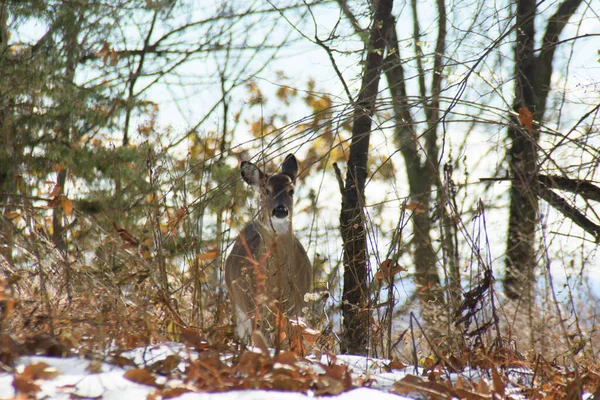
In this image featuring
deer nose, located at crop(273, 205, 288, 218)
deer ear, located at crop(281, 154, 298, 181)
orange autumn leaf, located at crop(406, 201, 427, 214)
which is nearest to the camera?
orange autumn leaf, located at crop(406, 201, 427, 214)

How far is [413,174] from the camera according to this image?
12.7 m

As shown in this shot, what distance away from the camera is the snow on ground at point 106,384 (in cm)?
224

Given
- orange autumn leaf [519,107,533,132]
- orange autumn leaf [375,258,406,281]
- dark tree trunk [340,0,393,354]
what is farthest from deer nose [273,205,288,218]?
orange autumn leaf [519,107,533,132]

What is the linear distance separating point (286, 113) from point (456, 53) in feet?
24.5

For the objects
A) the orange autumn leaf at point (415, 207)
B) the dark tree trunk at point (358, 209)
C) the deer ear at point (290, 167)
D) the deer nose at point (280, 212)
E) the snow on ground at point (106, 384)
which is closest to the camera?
the snow on ground at point (106, 384)

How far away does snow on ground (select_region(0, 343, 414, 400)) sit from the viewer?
224 cm

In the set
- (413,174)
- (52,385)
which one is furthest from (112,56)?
(52,385)

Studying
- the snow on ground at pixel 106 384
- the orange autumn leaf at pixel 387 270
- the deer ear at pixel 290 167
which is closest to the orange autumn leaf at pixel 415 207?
the orange autumn leaf at pixel 387 270

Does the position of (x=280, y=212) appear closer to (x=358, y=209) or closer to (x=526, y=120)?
(x=358, y=209)

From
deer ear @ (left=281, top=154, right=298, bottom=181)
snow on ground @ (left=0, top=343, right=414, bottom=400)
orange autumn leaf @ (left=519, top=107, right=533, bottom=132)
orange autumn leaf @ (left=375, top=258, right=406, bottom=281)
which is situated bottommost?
snow on ground @ (left=0, top=343, right=414, bottom=400)

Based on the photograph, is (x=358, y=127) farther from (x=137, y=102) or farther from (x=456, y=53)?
(x=137, y=102)

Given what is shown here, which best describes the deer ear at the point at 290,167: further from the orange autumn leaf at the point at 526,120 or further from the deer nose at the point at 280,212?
the orange autumn leaf at the point at 526,120

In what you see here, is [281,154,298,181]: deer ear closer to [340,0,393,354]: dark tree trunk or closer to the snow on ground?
[340,0,393,354]: dark tree trunk

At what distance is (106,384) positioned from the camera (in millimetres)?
2354
